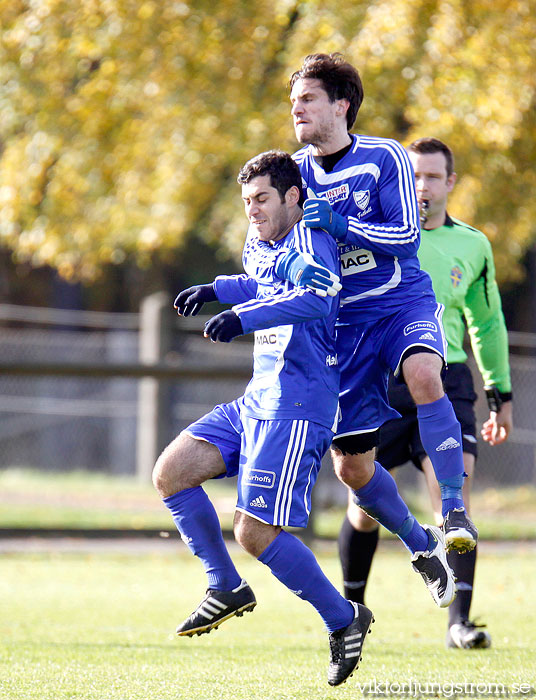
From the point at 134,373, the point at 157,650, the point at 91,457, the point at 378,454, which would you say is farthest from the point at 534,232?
the point at 157,650

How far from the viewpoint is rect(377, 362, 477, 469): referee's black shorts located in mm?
6082

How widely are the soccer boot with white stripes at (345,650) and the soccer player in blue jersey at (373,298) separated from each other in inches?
20.9

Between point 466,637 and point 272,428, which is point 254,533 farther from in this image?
point 466,637

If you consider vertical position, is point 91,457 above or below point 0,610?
below

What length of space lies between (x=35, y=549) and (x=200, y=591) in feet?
8.85

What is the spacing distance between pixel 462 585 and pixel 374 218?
7.55ft

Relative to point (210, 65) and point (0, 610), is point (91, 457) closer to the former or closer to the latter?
point (210, 65)

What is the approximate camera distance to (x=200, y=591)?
8602mm

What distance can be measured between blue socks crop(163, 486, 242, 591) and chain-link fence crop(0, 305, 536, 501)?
1047cm

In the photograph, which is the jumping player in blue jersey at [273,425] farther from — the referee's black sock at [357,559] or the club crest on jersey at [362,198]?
the referee's black sock at [357,559]

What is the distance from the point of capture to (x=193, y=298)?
4.56 metres

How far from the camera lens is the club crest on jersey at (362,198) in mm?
4773

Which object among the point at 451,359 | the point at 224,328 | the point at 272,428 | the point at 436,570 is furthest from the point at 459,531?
the point at 451,359

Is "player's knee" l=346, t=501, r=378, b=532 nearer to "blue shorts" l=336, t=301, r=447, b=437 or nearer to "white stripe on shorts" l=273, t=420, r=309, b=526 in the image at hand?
"blue shorts" l=336, t=301, r=447, b=437
